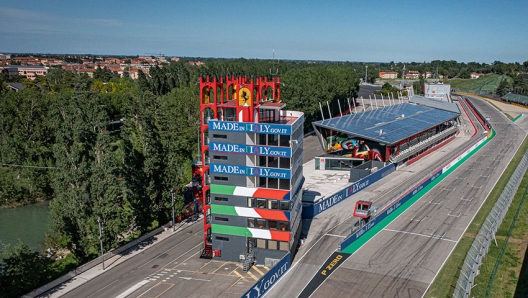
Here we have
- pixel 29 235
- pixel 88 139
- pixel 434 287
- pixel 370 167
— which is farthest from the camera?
pixel 370 167

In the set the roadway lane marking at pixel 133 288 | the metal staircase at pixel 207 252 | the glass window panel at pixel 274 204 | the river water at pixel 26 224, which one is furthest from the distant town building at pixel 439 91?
the roadway lane marking at pixel 133 288

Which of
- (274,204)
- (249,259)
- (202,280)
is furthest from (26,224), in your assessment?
(274,204)

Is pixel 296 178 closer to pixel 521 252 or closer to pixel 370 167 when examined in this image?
pixel 521 252

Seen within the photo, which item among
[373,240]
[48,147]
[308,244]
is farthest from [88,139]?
[373,240]

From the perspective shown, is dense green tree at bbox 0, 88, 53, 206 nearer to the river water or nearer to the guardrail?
the river water

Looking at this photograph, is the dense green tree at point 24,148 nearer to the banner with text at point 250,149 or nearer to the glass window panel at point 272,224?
the banner with text at point 250,149

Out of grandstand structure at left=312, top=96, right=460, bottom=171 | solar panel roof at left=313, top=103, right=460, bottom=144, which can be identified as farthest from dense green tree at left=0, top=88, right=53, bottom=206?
solar panel roof at left=313, top=103, right=460, bottom=144

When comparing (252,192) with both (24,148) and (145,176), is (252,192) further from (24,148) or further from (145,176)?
(24,148)

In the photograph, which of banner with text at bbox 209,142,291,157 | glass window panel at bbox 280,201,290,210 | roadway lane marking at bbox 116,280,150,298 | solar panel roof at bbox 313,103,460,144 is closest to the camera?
roadway lane marking at bbox 116,280,150,298
